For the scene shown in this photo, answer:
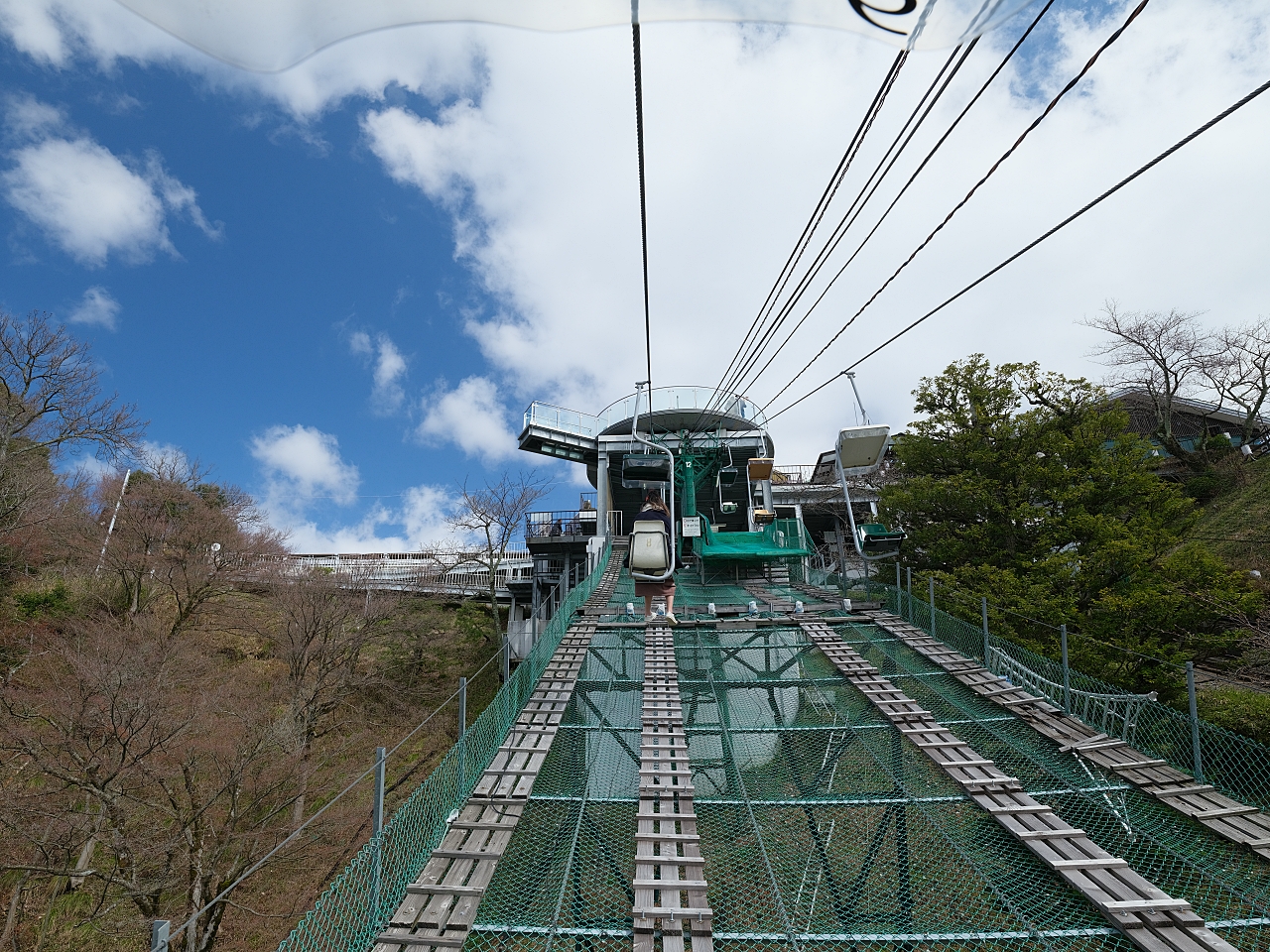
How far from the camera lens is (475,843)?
4766mm

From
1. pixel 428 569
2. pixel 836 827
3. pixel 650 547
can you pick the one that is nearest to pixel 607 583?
pixel 650 547

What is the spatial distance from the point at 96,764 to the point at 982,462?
1743 centimetres

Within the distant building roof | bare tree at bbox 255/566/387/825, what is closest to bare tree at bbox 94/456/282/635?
bare tree at bbox 255/566/387/825

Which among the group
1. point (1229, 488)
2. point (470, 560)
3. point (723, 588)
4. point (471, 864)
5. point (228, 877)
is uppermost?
point (1229, 488)

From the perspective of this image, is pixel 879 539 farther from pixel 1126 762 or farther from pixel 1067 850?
pixel 1067 850

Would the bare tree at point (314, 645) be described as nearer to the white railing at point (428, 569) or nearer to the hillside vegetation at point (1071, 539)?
the white railing at point (428, 569)

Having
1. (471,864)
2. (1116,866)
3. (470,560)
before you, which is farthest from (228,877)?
(470,560)

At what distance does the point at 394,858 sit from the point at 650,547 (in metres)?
5.87

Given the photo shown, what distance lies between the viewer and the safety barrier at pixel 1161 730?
585cm

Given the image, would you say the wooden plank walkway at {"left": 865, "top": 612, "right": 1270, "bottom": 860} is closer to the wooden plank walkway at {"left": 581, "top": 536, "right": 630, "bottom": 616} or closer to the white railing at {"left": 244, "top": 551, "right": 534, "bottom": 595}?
the wooden plank walkway at {"left": 581, "top": 536, "right": 630, "bottom": 616}

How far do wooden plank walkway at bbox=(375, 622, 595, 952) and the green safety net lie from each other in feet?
29.4

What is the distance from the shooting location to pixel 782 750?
29.6 ft

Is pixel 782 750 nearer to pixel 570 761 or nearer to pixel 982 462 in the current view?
pixel 570 761

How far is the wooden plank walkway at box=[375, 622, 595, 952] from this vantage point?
378 cm
